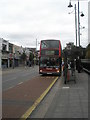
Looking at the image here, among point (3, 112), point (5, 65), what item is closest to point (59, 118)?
point (3, 112)

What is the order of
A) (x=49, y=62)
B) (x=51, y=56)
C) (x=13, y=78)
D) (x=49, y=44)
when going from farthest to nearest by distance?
(x=49, y=62) → (x=51, y=56) → (x=49, y=44) → (x=13, y=78)

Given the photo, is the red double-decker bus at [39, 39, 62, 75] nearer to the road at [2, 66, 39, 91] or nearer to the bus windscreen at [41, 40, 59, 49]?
the bus windscreen at [41, 40, 59, 49]

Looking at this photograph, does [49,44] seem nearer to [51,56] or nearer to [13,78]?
[51,56]

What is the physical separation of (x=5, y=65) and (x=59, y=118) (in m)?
63.2

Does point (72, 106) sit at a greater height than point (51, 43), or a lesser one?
lesser

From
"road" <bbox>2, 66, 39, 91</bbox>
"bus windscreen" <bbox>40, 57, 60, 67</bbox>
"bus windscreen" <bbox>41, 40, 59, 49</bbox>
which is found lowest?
"road" <bbox>2, 66, 39, 91</bbox>

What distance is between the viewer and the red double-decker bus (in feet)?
92.6

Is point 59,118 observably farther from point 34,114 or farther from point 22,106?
point 22,106

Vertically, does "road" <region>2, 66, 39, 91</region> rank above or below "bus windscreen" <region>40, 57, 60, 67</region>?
below

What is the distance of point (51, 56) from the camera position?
28.4 m

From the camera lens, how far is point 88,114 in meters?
7.79

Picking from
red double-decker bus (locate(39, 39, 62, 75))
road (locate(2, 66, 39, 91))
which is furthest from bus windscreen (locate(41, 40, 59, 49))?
road (locate(2, 66, 39, 91))

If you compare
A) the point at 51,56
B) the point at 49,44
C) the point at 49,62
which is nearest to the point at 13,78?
the point at 49,62

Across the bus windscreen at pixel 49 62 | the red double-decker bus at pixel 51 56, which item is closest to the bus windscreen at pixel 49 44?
the red double-decker bus at pixel 51 56
